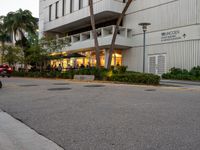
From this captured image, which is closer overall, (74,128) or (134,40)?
(74,128)

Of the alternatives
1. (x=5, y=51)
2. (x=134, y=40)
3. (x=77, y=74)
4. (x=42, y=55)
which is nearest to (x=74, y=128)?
(x=77, y=74)

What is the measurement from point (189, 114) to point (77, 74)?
18.6 meters

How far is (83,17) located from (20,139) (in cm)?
3014

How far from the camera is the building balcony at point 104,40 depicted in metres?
29.6

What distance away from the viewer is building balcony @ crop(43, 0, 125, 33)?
30742 millimetres

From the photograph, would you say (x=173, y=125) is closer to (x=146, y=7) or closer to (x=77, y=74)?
(x=77, y=74)

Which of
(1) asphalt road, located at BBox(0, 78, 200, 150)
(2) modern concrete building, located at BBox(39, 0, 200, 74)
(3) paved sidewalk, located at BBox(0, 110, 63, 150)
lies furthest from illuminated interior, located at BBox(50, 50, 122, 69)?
(3) paved sidewalk, located at BBox(0, 110, 63, 150)

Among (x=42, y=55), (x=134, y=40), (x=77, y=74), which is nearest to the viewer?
(x=77, y=74)

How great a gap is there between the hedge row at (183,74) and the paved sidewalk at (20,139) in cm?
1825

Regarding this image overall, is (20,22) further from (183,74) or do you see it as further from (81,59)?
(183,74)

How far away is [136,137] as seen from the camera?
5238 mm

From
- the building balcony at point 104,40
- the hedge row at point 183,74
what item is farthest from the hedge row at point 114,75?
the building balcony at point 104,40

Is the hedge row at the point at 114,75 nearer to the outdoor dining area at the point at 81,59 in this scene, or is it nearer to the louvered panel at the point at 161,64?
the outdoor dining area at the point at 81,59

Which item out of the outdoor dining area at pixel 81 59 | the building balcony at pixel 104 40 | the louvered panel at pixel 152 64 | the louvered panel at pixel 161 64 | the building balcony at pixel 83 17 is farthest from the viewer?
Result: the outdoor dining area at pixel 81 59
